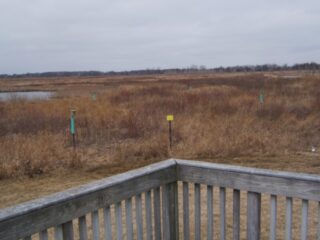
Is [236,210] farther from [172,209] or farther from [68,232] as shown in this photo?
[68,232]

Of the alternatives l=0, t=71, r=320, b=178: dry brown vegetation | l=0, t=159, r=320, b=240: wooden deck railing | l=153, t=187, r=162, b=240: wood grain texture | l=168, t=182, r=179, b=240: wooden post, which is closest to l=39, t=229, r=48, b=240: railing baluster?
l=0, t=159, r=320, b=240: wooden deck railing

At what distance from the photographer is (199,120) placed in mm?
10266

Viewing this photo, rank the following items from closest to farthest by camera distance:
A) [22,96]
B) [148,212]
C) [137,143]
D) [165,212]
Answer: [148,212] < [165,212] < [137,143] < [22,96]

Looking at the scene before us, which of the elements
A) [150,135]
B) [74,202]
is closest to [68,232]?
[74,202]

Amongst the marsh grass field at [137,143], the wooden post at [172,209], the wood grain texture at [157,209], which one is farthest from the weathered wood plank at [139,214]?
the marsh grass field at [137,143]

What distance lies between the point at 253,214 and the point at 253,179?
0.22 meters

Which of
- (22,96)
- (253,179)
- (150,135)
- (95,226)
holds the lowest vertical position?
(150,135)

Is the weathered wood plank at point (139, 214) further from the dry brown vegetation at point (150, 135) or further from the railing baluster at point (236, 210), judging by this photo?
the dry brown vegetation at point (150, 135)

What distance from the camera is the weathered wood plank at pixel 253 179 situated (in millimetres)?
1781

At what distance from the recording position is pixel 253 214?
6.44 ft

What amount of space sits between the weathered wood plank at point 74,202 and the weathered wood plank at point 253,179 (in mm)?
159

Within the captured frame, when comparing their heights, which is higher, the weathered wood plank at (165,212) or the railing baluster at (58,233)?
the railing baluster at (58,233)

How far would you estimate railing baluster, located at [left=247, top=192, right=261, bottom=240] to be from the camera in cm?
195

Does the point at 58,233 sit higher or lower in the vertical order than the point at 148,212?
higher
